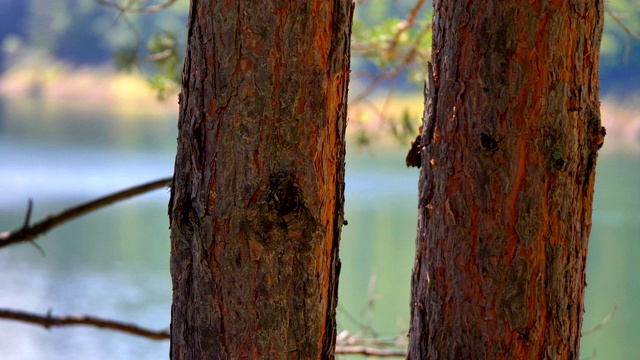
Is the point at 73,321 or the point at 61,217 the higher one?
the point at 61,217

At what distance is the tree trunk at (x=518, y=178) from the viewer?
1.29 meters

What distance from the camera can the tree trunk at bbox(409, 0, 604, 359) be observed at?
1.29 meters

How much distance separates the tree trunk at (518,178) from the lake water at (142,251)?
3663 mm

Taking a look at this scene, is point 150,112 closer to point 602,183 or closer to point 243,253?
point 602,183

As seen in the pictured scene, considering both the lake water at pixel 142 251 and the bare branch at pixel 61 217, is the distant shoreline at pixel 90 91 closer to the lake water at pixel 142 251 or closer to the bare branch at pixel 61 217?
the lake water at pixel 142 251

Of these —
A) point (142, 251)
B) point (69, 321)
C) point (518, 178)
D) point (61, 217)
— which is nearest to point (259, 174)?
point (518, 178)

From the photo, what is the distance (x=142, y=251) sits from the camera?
35.7ft

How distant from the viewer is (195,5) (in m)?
1.13

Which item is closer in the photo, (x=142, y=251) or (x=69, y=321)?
(x=69, y=321)

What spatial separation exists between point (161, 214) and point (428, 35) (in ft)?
31.3

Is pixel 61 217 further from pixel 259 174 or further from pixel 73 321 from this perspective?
pixel 259 174

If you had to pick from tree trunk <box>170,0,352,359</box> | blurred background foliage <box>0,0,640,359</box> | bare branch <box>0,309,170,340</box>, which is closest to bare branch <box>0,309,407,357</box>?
bare branch <box>0,309,170,340</box>

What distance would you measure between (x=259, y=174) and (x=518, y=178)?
0.41 m

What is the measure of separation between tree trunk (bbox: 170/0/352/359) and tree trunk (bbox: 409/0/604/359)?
0.87ft
